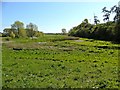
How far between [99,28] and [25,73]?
77626mm

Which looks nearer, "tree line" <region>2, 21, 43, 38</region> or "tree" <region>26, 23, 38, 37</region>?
"tree line" <region>2, 21, 43, 38</region>

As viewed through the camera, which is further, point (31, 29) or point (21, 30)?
point (31, 29)

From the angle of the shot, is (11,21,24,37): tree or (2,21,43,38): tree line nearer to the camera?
(2,21,43,38): tree line

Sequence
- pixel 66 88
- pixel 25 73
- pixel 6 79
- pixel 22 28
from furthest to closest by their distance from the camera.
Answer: pixel 22 28, pixel 25 73, pixel 6 79, pixel 66 88

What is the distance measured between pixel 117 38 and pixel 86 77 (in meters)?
61.8

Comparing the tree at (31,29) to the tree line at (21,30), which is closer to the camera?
the tree line at (21,30)

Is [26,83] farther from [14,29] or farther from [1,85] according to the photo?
[14,29]

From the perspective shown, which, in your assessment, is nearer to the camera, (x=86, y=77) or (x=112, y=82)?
(x=112, y=82)

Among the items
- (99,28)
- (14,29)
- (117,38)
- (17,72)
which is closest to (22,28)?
(14,29)

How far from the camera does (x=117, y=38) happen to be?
80312mm

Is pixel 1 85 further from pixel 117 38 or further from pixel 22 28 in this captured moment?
pixel 22 28

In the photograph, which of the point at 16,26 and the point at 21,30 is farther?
the point at 16,26

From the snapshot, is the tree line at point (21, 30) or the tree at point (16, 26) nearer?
the tree line at point (21, 30)

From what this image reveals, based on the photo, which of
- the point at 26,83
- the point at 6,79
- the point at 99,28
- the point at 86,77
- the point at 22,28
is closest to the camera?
the point at 26,83
